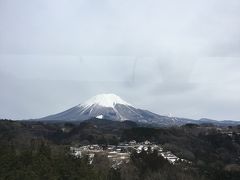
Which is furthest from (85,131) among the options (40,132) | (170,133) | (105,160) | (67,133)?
(105,160)

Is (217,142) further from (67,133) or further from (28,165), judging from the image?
(28,165)

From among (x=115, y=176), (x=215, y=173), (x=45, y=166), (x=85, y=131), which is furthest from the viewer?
(x=85, y=131)

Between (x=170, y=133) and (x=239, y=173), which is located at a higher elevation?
(x=170, y=133)

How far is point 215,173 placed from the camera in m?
93.9

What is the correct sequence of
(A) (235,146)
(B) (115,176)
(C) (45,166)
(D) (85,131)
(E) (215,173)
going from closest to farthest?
(C) (45,166) < (B) (115,176) < (E) (215,173) < (A) (235,146) < (D) (85,131)

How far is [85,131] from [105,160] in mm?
89610

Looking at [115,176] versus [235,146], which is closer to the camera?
[115,176]

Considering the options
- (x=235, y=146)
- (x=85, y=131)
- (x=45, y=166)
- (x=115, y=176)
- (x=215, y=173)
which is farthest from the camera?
(x=85, y=131)

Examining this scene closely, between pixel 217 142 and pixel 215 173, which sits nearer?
pixel 215 173

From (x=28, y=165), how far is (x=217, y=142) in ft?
402

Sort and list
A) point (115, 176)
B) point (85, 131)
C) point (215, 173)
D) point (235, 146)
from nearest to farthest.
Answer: point (115, 176), point (215, 173), point (235, 146), point (85, 131)

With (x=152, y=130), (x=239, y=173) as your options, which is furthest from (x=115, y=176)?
(x=152, y=130)

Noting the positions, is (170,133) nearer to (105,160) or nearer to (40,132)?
(40,132)

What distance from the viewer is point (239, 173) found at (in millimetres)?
98812
